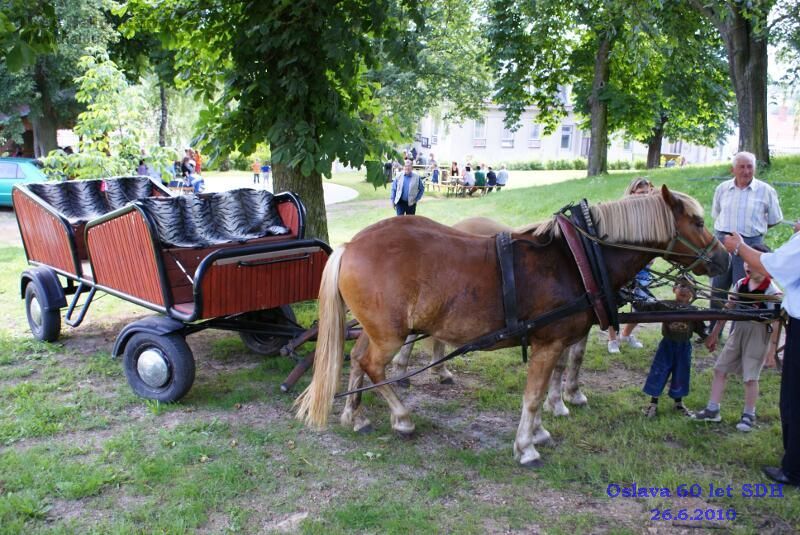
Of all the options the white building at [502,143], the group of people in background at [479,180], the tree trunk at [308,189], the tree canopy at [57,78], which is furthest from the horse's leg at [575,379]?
the white building at [502,143]

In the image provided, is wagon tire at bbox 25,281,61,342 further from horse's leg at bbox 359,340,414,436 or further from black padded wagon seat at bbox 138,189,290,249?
horse's leg at bbox 359,340,414,436

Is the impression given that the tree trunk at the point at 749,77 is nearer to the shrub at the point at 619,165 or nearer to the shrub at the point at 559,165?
the shrub at the point at 619,165

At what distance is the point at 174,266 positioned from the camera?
5168 mm

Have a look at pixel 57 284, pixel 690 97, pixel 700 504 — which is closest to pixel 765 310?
pixel 700 504

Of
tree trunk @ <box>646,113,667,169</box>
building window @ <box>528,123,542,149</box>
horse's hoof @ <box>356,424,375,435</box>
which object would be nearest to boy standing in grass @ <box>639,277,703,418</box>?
horse's hoof @ <box>356,424,375,435</box>

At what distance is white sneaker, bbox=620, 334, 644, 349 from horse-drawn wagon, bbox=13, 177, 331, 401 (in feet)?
11.6

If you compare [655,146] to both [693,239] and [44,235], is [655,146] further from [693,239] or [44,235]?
[44,235]

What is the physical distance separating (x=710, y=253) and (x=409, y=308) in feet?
6.54

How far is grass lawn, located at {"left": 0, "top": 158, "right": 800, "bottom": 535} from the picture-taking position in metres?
3.39

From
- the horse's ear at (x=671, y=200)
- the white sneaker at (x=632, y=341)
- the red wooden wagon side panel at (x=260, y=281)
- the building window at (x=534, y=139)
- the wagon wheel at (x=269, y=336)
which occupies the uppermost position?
the building window at (x=534, y=139)

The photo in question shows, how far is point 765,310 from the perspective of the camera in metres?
3.98

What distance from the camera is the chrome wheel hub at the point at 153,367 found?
15.7 feet

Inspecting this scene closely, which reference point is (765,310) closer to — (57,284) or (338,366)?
(338,366)


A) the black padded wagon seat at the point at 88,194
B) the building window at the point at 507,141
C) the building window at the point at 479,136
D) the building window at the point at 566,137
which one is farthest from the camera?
the building window at the point at 566,137
